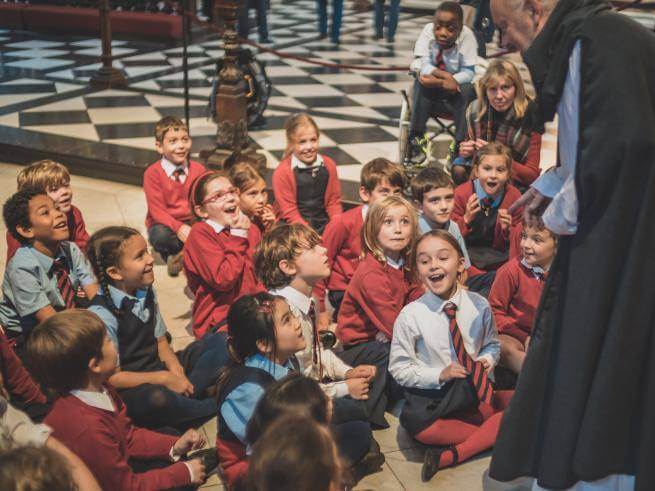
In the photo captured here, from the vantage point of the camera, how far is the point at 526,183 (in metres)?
4.75

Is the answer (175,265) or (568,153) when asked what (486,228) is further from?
(568,153)

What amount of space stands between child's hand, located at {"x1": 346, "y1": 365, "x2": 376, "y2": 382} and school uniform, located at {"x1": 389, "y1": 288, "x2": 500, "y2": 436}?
0.14 m

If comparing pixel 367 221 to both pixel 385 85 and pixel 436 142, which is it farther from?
pixel 385 85

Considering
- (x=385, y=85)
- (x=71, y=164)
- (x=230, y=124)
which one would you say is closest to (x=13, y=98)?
(x=71, y=164)

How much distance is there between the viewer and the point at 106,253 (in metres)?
2.98

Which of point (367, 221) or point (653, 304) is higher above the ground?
point (653, 304)

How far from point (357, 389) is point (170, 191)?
6.42 feet

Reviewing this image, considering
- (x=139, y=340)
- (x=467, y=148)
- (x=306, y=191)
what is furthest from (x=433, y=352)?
(x=467, y=148)

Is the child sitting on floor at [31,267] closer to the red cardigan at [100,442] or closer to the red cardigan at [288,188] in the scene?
the red cardigan at [100,442]

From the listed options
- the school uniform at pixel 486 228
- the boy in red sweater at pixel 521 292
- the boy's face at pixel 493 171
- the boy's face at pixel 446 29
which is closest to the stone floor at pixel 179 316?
the boy in red sweater at pixel 521 292

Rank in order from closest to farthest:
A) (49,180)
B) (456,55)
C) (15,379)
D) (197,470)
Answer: (197,470) < (15,379) < (49,180) < (456,55)

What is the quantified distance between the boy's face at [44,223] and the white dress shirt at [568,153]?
6.20ft

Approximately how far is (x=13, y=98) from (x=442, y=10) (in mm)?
4153

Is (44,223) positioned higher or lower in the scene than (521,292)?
higher
